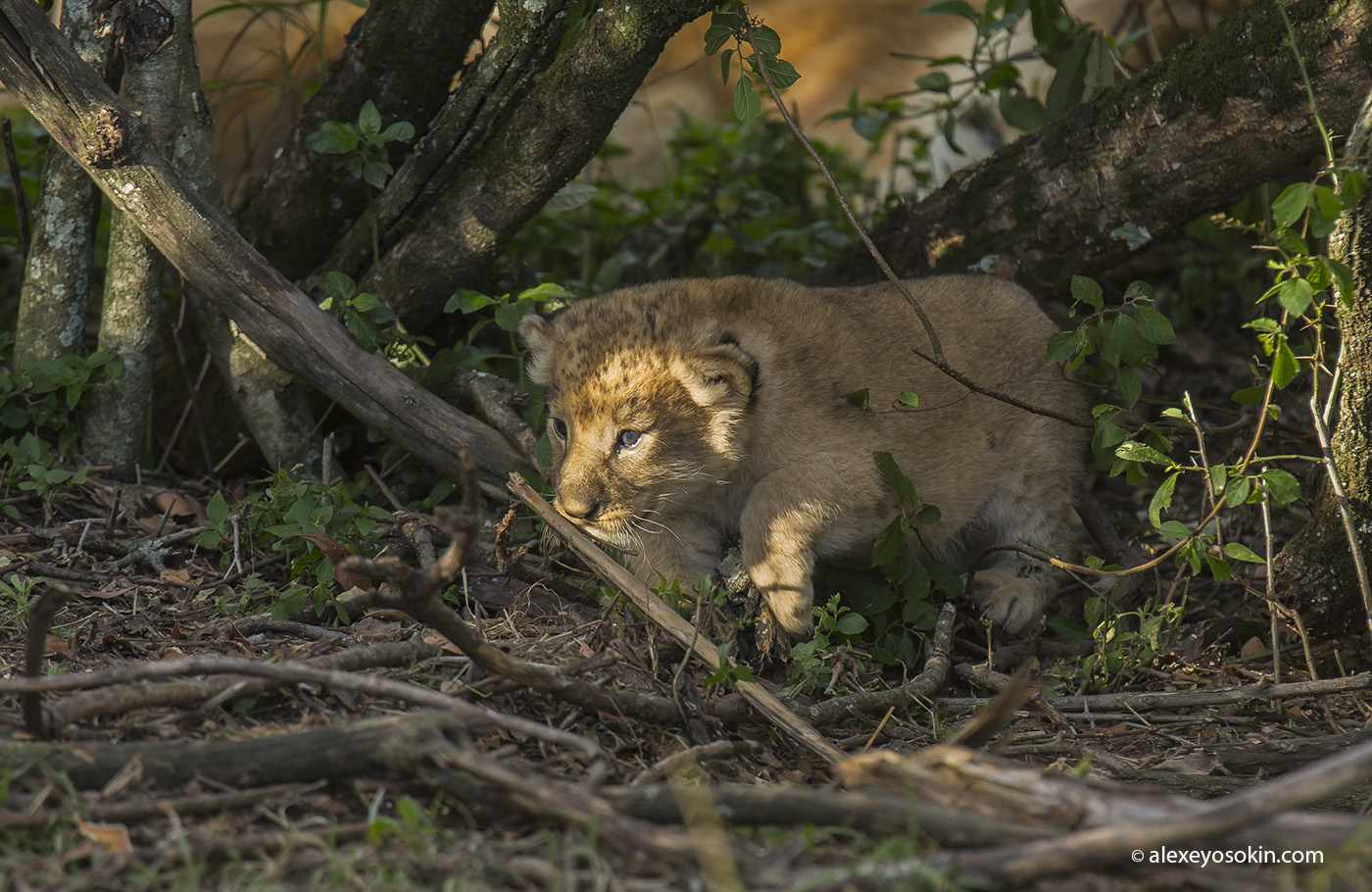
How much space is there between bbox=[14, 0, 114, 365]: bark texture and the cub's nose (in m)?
2.51

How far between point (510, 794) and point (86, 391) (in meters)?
3.34

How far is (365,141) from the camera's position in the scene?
189 inches

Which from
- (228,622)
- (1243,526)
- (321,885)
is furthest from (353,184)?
(1243,526)

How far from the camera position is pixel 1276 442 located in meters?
4.51

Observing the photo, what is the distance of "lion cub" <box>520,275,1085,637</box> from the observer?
3922 mm

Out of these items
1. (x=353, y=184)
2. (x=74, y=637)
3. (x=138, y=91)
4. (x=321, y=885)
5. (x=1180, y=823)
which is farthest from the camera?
(x=353, y=184)

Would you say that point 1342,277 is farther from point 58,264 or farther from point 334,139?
point 58,264

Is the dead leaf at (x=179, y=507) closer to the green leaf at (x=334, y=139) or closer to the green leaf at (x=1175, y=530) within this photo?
the green leaf at (x=334, y=139)

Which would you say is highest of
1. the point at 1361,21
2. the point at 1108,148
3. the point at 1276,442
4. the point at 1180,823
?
Result: the point at 1361,21

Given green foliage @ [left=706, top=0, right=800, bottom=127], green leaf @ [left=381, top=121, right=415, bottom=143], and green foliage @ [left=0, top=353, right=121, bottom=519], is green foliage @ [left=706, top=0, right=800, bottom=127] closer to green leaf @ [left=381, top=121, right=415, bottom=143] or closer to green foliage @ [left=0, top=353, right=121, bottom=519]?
green leaf @ [left=381, top=121, right=415, bottom=143]

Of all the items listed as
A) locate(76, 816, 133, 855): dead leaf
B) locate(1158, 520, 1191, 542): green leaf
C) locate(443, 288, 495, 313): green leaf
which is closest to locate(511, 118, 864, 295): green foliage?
locate(443, 288, 495, 313): green leaf

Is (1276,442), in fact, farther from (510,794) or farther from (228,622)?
(228,622)

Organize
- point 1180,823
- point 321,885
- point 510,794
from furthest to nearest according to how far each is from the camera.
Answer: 1. point 510,794
2. point 321,885
3. point 1180,823

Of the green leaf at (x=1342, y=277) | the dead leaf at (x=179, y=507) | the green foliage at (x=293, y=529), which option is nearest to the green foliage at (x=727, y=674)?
the green foliage at (x=293, y=529)
